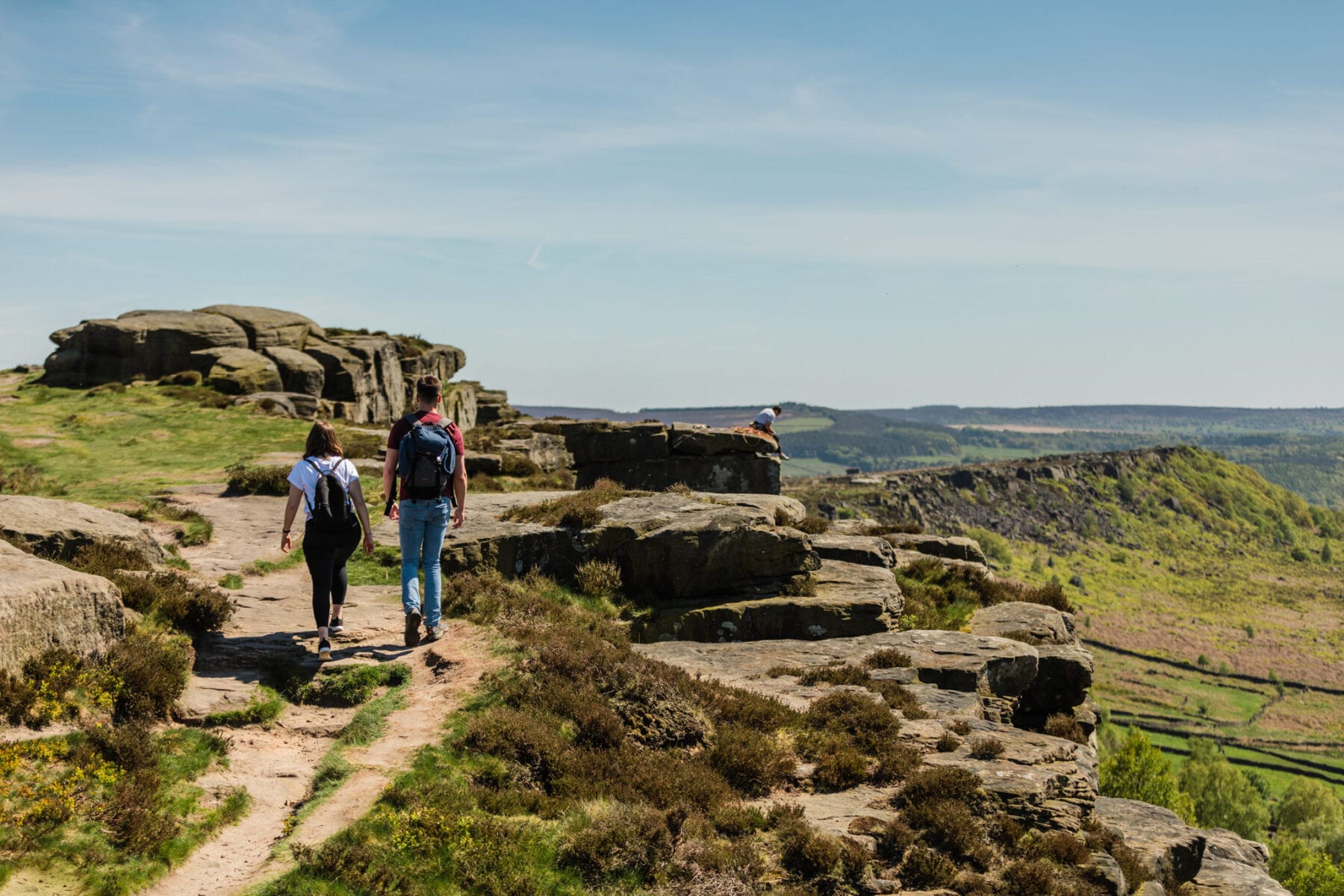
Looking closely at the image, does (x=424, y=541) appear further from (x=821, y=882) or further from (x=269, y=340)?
(x=269, y=340)

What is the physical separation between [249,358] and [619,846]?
1821 inches

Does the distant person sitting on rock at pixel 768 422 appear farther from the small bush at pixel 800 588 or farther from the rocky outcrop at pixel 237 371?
the rocky outcrop at pixel 237 371

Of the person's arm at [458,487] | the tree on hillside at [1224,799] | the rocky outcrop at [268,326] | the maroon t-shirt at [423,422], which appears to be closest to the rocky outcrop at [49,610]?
the maroon t-shirt at [423,422]

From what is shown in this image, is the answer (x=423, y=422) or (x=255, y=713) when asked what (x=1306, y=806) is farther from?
(x=255, y=713)

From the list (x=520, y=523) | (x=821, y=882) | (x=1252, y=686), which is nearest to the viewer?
(x=821, y=882)

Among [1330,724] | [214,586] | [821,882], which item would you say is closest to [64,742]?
[214,586]

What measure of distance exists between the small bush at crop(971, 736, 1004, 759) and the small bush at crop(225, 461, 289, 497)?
63.6 ft

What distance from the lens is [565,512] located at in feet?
69.8

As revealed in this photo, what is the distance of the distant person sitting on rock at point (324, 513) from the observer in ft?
46.5

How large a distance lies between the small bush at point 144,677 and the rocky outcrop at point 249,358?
104 feet

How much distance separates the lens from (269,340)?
53812mm

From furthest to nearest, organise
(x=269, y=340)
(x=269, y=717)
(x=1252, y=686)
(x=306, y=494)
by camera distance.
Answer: (x=1252, y=686)
(x=269, y=340)
(x=306, y=494)
(x=269, y=717)

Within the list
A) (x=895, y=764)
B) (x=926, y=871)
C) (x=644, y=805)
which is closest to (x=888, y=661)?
(x=895, y=764)

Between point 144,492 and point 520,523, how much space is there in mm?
11148
